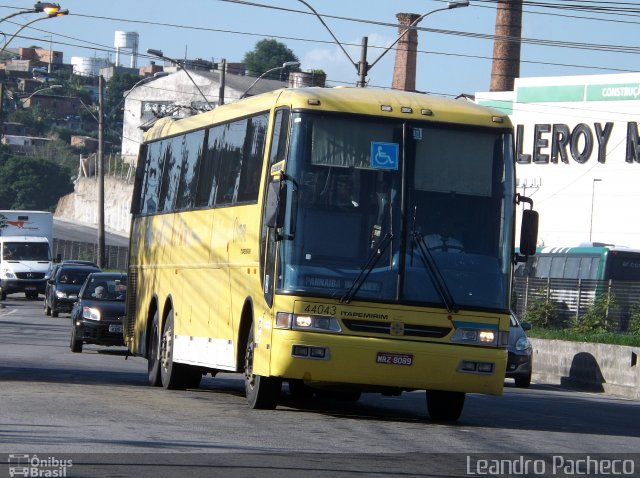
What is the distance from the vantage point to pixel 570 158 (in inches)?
2606

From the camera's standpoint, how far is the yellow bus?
14.0 m

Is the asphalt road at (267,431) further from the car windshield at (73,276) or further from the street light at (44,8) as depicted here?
the car windshield at (73,276)

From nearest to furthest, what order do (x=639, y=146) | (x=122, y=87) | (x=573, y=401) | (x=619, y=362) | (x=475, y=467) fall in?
(x=475, y=467)
(x=573, y=401)
(x=619, y=362)
(x=639, y=146)
(x=122, y=87)

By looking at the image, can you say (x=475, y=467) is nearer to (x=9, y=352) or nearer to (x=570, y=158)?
(x=9, y=352)

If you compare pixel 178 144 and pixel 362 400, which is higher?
pixel 178 144

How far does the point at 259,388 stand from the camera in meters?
15.0

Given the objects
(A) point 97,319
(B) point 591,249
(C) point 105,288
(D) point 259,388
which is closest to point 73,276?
(C) point 105,288

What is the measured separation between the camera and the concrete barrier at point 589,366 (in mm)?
24875

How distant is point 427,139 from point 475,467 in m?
4.61

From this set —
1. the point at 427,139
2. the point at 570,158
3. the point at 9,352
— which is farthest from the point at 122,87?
the point at 427,139

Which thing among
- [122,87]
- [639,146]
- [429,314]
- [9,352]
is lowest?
[9,352]

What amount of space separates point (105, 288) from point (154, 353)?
951 cm

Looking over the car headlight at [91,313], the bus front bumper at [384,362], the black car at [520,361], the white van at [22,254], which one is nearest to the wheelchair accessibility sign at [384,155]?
the bus front bumper at [384,362]

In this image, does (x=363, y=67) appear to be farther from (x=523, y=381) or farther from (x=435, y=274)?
(x=435, y=274)
